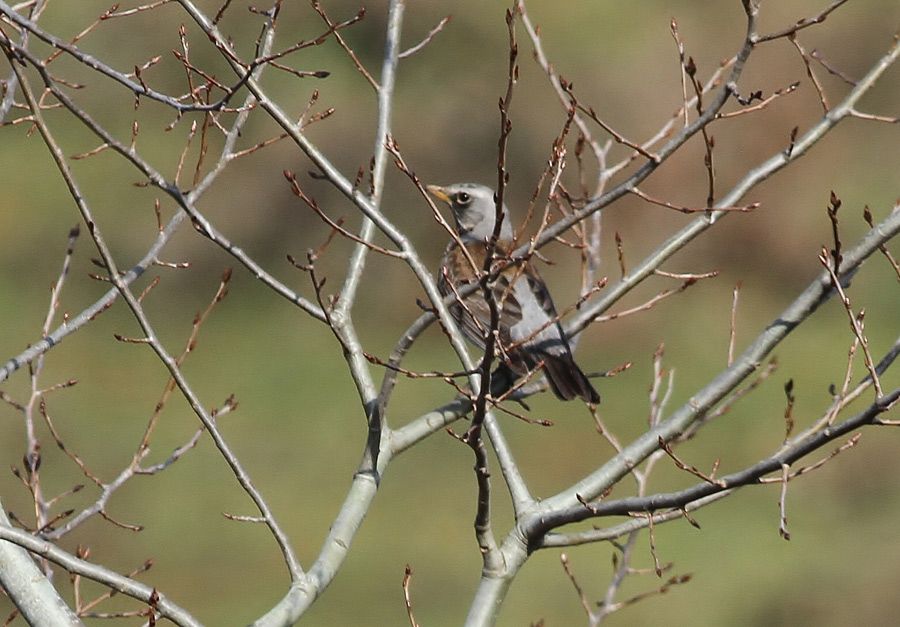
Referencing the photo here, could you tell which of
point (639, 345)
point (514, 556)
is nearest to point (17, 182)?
point (639, 345)

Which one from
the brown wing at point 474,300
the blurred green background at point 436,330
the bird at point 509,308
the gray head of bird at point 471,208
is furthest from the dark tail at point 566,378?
the blurred green background at point 436,330

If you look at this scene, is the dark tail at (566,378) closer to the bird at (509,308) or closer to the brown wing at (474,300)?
the bird at (509,308)

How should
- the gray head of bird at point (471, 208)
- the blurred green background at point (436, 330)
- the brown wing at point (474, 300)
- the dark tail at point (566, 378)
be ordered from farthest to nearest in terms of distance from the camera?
the blurred green background at point (436, 330) → the gray head of bird at point (471, 208) → the brown wing at point (474, 300) → the dark tail at point (566, 378)

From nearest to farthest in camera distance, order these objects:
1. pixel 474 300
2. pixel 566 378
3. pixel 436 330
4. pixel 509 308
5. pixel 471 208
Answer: pixel 566 378
pixel 509 308
pixel 474 300
pixel 471 208
pixel 436 330

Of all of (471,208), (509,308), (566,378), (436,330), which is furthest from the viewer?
(436,330)

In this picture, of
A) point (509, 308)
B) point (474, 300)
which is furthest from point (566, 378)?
point (474, 300)

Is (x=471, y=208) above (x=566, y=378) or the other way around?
above

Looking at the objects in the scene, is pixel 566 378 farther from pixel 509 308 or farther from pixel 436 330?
pixel 436 330

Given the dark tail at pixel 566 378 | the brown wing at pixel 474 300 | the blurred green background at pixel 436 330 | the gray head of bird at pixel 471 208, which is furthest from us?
the blurred green background at pixel 436 330

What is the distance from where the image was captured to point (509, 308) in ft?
27.8

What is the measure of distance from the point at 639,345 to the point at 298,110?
593cm

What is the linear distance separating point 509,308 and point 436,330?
426 inches

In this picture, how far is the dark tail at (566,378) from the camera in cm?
741

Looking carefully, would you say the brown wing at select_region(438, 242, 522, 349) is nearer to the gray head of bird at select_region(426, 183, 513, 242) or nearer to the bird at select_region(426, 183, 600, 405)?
the bird at select_region(426, 183, 600, 405)
